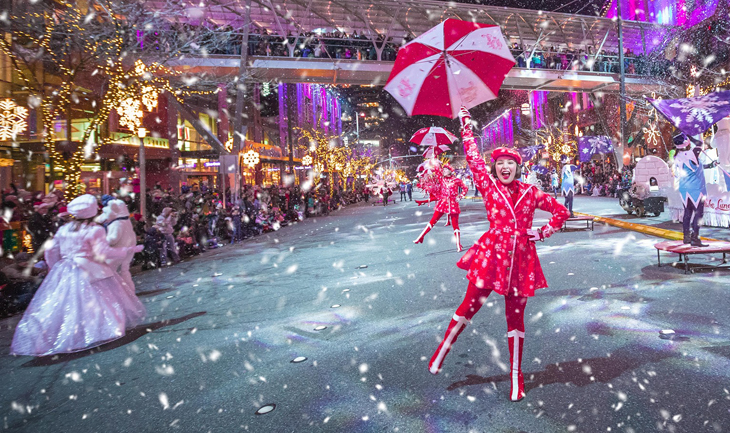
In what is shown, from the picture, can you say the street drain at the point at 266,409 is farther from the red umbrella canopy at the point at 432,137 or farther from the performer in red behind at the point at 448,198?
the red umbrella canopy at the point at 432,137

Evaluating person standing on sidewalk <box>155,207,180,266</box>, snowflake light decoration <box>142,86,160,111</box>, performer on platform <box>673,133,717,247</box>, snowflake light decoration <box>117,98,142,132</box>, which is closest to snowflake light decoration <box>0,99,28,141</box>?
snowflake light decoration <box>117,98,142,132</box>

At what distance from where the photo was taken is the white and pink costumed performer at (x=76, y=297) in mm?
4918

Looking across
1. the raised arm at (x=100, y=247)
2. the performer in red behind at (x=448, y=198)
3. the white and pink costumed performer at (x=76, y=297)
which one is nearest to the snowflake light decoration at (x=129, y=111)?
the performer in red behind at (x=448, y=198)

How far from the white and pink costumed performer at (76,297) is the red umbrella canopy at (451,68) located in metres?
3.81

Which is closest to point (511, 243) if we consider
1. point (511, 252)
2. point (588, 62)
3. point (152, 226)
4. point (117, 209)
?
point (511, 252)

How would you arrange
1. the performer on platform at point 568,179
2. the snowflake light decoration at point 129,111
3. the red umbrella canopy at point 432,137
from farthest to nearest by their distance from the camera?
1. the performer on platform at point 568,179
2. the red umbrella canopy at point 432,137
3. the snowflake light decoration at point 129,111

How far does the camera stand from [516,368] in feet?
11.2

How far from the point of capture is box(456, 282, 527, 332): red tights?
3.51 m

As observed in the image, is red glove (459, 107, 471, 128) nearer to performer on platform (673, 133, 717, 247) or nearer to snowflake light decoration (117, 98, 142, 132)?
performer on platform (673, 133, 717, 247)

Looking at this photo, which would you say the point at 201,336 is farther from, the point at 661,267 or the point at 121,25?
the point at 121,25

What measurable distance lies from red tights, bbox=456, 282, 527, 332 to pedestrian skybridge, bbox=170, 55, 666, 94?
17.8 metres

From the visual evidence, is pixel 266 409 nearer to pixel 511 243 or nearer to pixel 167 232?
pixel 511 243

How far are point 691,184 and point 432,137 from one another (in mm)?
6958

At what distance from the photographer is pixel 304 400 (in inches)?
137
